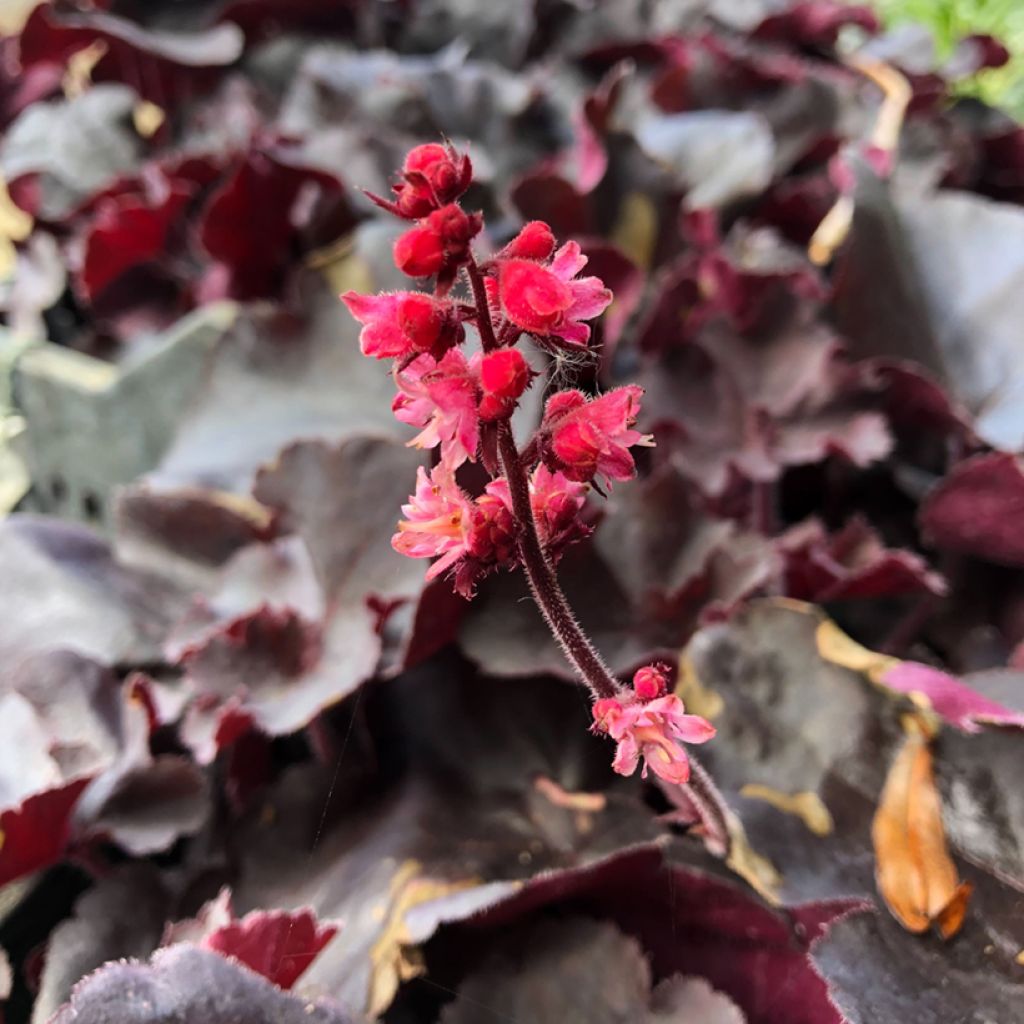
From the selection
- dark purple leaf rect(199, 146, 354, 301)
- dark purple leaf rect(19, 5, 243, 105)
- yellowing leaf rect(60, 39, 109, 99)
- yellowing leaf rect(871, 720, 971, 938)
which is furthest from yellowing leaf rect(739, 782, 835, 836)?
yellowing leaf rect(60, 39, 109, 99)

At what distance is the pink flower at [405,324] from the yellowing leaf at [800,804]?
27cm

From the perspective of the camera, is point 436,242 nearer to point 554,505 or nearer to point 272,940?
point 554,505

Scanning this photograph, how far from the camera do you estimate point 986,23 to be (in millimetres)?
1259

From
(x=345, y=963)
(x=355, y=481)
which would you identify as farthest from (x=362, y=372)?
(x=345, y=963)

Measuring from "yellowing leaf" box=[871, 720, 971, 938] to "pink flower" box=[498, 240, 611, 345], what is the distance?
265 mm

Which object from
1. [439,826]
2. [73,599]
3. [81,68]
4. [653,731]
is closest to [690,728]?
[653,731]

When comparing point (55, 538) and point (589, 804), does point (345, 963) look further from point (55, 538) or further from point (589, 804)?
point (55, 538)

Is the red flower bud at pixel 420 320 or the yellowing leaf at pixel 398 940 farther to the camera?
the yellowing leaf at pixel 398 940

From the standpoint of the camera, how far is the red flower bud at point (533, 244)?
245 millimetres

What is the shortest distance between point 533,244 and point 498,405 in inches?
1.8

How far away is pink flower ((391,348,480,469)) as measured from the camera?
0.23 metres

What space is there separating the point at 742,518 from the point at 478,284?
0.41m

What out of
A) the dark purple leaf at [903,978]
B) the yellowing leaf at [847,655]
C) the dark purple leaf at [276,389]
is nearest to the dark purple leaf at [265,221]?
the dark purple leaf at [276,389]

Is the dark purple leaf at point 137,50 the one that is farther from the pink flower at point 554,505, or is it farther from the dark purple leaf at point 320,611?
the pink flower at point 554,505
